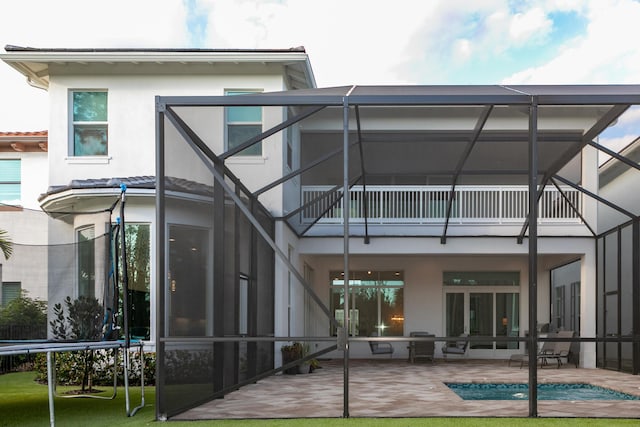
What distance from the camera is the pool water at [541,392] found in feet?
37.1

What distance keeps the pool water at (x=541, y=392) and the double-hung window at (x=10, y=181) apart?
460 inches

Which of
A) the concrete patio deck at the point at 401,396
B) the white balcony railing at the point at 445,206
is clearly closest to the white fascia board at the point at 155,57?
the white balcony railing at the point at 445,206

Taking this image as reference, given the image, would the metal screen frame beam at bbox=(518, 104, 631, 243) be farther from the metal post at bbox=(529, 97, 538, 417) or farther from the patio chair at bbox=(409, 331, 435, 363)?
the patio chair at bbox=(409, 331, 435, 363)

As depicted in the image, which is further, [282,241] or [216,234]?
[282,241]

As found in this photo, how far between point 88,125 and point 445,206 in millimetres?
8360

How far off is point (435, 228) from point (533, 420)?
32.1 feet

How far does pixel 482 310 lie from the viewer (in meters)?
20.5

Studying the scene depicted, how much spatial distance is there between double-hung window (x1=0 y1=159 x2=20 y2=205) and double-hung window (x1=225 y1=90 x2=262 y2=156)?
7042 millimetres

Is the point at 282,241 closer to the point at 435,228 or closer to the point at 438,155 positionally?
the point at 435,228

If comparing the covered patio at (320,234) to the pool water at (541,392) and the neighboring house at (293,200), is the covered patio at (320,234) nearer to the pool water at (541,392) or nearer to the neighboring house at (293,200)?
the neighboring house at (293,200)

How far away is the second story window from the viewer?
48.8ft

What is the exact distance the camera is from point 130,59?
14523mm

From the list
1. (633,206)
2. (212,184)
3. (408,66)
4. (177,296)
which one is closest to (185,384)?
(177,296)

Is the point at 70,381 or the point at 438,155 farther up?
the point at 438,155
